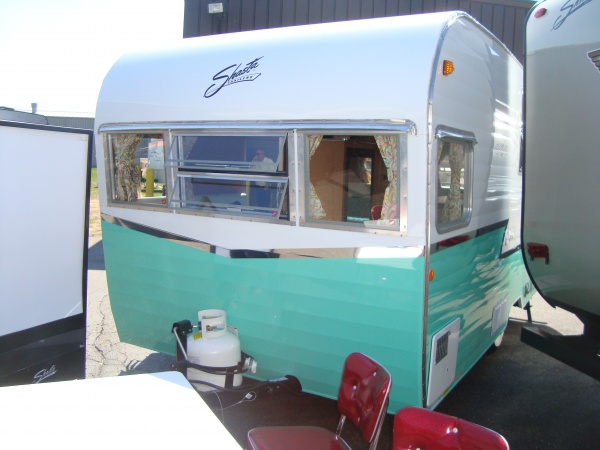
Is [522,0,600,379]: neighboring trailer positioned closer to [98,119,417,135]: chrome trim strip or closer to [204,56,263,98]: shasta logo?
[98,119,417,135]: chrome trim strip

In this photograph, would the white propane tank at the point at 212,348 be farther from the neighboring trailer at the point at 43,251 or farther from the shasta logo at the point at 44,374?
the shasta logo at the point at 44,374

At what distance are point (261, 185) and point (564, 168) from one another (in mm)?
2150

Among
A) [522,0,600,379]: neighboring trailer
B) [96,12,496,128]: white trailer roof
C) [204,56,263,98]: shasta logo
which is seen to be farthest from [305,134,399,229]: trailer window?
[522,0,600,379]: neighboring trailer

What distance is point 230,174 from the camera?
4.05 m

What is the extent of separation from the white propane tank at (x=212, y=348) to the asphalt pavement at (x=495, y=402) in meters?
0.15

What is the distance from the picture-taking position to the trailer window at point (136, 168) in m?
4.58

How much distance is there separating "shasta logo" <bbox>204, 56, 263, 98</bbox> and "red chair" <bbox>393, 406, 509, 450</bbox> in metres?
2.61

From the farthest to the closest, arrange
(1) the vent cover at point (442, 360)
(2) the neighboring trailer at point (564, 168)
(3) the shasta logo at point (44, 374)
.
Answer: (2) the neighboring trailer at point (564, 168) → (1) the vent cover at point (442, 360) → (3) the shasta logo at point (44, 374)

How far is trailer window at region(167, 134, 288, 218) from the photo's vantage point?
3836 millimetres

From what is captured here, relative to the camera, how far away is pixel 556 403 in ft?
14.5

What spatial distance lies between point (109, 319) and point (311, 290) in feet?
11.5

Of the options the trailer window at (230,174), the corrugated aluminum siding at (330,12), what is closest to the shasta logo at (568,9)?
the trailer window at (230,174)

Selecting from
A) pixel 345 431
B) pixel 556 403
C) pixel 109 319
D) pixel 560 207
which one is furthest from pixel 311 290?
pixel 109 319

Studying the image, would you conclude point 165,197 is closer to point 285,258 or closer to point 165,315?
point 165,315
